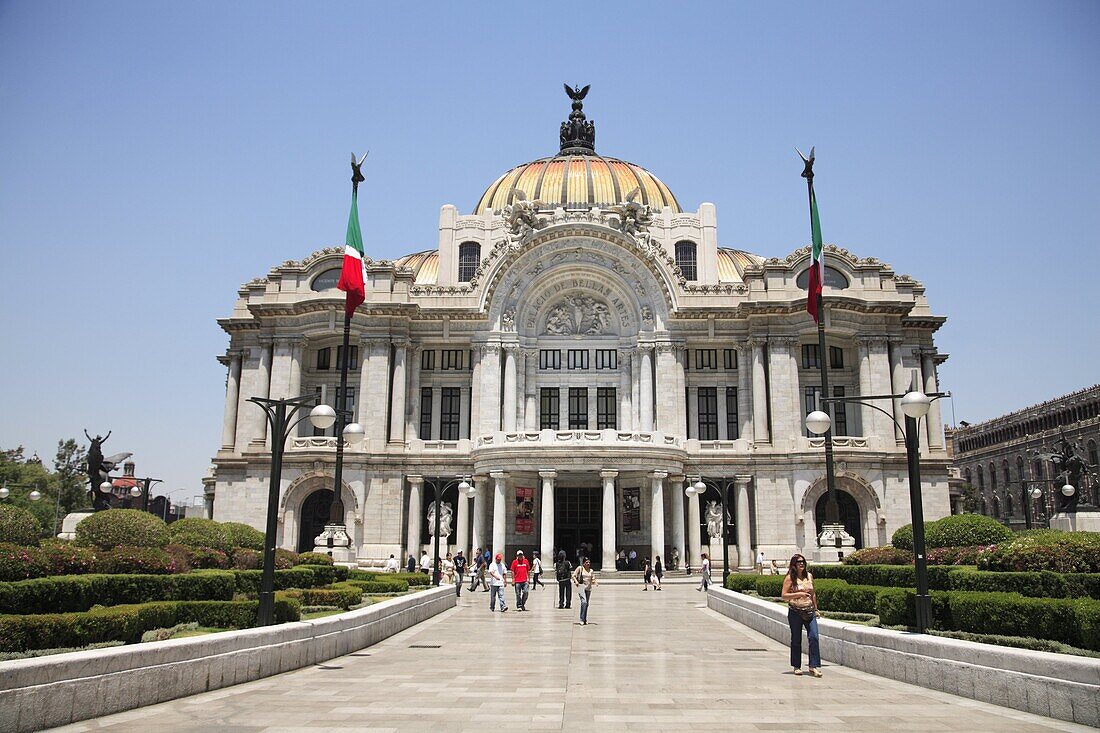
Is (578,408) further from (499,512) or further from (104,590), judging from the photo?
(104,590)

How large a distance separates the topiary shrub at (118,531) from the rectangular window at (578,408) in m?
33.4

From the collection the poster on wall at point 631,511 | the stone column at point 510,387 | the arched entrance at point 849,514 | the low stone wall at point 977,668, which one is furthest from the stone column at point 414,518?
the low stone wall at point 977,668

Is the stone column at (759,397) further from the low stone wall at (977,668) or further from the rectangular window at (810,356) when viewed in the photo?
the low stone wall at (977,668)

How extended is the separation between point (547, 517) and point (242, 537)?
714 inches

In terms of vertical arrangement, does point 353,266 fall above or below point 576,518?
above

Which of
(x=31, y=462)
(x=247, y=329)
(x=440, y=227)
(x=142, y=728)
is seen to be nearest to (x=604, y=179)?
(x=440, y=227)

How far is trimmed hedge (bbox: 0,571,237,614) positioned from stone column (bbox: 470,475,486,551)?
3026 cm

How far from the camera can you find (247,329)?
6128 cm

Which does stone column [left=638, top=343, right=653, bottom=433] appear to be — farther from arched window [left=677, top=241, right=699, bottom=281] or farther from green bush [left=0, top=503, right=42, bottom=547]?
green bush [left=0, top=503, right=42, bottom=547]

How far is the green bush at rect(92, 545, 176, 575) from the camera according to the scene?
770 inches

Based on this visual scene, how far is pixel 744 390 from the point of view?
57.4 meters

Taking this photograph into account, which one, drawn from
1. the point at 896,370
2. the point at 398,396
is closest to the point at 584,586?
the point at 398,396

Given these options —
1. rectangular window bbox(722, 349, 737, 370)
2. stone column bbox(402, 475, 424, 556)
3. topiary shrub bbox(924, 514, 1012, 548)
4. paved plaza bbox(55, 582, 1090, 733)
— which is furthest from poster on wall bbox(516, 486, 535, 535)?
paved plaza bbox(55, 582, 1090, 733)

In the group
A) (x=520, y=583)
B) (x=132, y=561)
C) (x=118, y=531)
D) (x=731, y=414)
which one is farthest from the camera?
(x=731, y=414)
